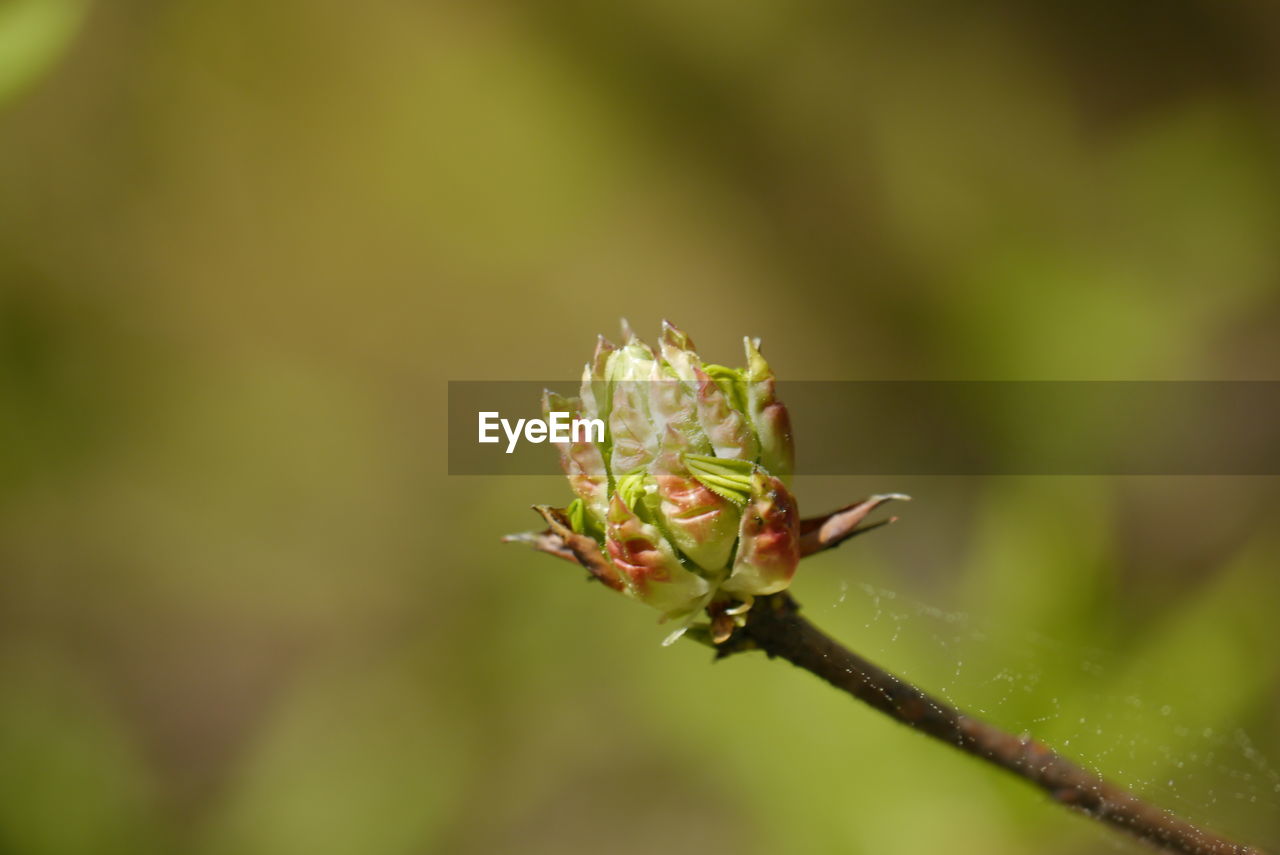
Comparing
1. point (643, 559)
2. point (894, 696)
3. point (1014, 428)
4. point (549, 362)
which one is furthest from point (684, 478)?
point (549, 362)

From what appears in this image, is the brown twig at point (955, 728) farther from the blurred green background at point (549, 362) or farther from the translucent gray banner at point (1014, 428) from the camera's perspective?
the translucent gray banner at point (1014, 428)

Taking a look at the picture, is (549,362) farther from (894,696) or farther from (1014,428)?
(894,696)

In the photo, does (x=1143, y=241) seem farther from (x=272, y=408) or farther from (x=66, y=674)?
(x=66, y=674)

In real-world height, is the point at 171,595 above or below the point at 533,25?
below

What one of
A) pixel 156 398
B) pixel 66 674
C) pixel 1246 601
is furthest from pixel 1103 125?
pixel 66 674

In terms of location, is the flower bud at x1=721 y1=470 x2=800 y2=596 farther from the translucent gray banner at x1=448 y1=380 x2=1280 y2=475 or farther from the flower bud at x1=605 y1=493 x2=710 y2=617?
the translucent gray banner at x1=448 y1=380 x2=1280 y2=475
